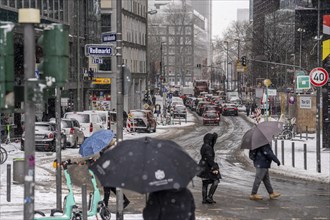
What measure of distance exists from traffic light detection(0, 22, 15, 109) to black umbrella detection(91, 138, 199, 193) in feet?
→ 4.27

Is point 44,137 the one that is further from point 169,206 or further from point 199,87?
point 199,87

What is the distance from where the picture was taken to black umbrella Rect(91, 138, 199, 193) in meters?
7.00

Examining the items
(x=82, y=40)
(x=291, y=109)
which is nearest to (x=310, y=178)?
(x=291, y=109)

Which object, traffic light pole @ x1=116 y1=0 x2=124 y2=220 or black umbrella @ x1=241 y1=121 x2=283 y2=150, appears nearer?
traffic light pole @ x1=116 y1=0 x2=124 y2=220

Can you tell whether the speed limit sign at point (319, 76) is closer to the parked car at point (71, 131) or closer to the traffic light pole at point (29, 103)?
the parked car at point (71, 131)

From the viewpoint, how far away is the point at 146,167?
281 inches

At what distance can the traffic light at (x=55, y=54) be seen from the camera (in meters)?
6.70

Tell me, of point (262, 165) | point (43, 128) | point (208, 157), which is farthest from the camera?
point (43, 128)

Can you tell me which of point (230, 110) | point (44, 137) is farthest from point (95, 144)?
point (230, 110)

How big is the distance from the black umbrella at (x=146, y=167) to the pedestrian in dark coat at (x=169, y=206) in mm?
160

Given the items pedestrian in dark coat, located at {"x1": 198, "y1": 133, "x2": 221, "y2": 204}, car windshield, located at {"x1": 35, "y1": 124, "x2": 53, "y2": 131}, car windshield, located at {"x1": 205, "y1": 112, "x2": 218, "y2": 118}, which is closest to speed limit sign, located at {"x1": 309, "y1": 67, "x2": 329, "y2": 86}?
pedestrian in dark coat, located at {"x1": 198, "y1": 133, "x2": 221, "y2": 204}

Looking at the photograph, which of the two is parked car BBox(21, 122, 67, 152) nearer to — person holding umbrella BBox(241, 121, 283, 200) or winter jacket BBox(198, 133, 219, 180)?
person holding umbrella BBox(241, 121, 283, 200)

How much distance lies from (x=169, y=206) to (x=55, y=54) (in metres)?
1.90

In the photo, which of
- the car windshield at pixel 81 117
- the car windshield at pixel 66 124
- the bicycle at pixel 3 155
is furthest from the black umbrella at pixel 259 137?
the car windshield at pixel 81 117
